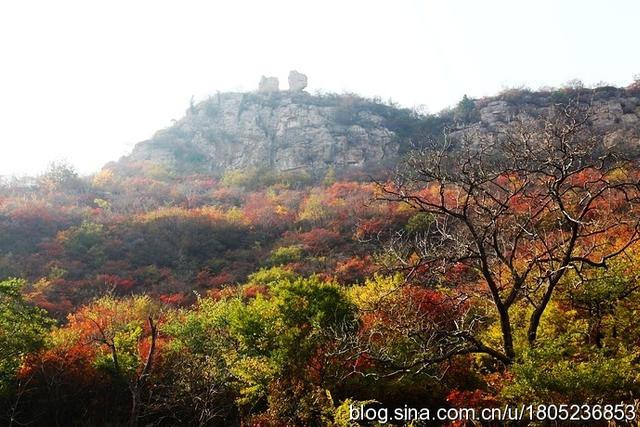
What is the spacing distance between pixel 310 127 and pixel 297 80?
59.0 ft

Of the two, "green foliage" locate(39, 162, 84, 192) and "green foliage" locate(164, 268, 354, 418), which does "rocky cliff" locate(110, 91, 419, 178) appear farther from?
"green foliage" locate(164, 268, 354, 418)

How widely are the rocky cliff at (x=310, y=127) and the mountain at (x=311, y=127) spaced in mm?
110

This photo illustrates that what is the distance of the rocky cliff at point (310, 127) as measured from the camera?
179ft

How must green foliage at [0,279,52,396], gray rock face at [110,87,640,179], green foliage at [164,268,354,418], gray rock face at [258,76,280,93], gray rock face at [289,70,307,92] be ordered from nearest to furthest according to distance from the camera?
green foliage at [0,279,52,396], green foliage at [164,268,354,418], gray rock face at [110,87,640,179], gray rock face at [258,76,280,93], gray rock face at [289,70,307,92]

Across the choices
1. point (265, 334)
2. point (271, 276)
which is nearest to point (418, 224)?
point (271, 276)

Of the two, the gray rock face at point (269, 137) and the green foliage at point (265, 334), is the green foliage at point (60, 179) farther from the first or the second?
the green foliage at point (265, 334)

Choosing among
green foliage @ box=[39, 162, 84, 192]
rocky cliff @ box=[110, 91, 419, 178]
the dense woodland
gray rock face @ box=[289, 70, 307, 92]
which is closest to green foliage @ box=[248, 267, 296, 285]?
the dense woodland

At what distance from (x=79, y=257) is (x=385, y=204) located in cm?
2022

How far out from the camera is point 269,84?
247 feet

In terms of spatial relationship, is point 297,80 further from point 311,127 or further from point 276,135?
point 276,135

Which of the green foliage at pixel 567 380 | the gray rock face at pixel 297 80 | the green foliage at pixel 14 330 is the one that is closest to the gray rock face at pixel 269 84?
the gray rock face at pixel 297 80

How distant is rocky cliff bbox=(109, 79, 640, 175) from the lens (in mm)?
54562

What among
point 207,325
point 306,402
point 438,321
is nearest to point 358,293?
point 438,321

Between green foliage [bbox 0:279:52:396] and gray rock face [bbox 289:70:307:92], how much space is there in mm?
67765
